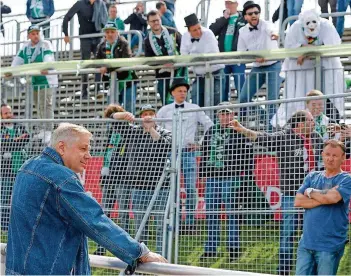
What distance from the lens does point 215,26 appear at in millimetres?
14992

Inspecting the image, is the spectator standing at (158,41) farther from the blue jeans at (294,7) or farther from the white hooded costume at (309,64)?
the white hooded costume at (309,64)

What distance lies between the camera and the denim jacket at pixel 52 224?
221 inches

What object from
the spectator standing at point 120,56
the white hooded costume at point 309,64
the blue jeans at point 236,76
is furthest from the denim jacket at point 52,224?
the spectator standing at point 120,56

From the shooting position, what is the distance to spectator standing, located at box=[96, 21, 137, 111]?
1376 centimetres

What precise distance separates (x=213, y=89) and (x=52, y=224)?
7398 mm

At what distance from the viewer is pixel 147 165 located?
1067 centimetres

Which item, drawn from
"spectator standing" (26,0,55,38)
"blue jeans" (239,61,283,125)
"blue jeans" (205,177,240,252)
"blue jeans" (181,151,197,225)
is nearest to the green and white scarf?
"blue jeans" (239,61,283,125)

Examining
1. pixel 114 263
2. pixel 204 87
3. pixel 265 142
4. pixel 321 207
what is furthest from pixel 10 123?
pixel 114 263

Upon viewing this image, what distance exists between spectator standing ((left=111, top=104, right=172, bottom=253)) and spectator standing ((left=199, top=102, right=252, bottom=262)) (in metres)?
0.55

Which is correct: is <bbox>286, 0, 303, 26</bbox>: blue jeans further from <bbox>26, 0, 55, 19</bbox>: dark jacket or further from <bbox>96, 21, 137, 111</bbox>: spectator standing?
<bbox>26, 0, 55, 19</bbox>: dark jacket

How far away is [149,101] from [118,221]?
10.7 ft

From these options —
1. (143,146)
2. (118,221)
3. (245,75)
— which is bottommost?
(118,221)

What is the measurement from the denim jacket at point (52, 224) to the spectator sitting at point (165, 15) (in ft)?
35.9

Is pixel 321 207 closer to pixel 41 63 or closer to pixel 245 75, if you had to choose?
pixel 245 75
